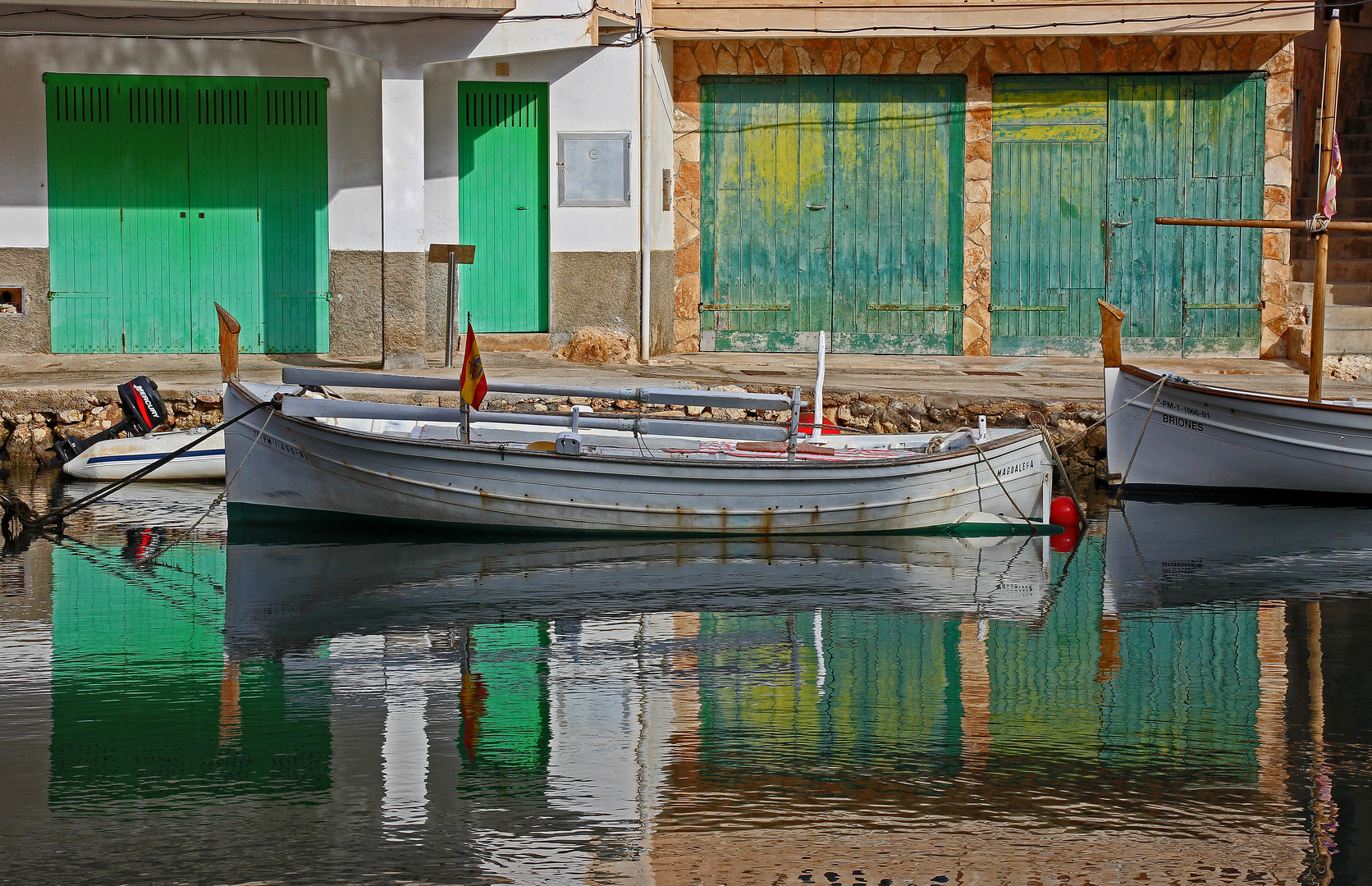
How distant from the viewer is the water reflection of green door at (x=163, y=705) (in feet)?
20.9

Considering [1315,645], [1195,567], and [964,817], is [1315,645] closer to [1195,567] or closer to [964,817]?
[1195,567]

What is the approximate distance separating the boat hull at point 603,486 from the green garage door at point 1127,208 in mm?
6432

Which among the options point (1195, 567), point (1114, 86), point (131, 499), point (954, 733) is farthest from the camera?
point (1114, 86)

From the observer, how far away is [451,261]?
15414mm

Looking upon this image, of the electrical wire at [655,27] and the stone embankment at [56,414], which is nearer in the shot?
the stone embankment at [56,414]

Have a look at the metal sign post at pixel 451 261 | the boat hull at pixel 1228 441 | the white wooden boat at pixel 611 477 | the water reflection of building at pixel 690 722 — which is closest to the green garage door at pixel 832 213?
the metal sign post at pixel 451 261

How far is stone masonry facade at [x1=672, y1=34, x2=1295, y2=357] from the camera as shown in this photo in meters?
17.1

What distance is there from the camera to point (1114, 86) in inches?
681

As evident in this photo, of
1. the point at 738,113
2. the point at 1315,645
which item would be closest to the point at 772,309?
the point at 738,113

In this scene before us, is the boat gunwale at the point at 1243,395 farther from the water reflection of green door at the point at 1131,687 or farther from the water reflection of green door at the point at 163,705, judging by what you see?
the water reflection of green door at the point at 163,705

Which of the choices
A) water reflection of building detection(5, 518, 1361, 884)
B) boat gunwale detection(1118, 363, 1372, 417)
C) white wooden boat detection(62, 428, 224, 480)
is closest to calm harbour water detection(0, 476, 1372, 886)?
water reflection of building detection(5, 518, 1361, 884)

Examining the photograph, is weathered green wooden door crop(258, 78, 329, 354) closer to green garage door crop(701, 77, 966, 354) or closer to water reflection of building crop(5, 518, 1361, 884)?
green garage door crop(701, 77, 966, 354)

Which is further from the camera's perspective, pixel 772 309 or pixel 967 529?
pixel 772 309

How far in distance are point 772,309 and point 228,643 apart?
33.3 ft
